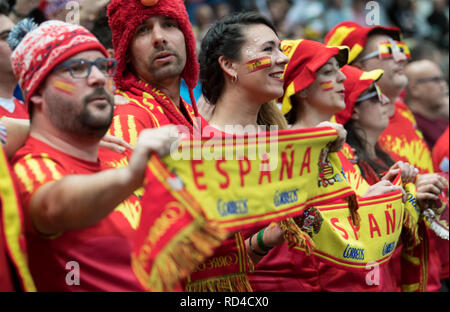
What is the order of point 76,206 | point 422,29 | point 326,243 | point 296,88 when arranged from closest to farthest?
1. point 76,206
2. point 326,243
3. point 296,88
4. point 422,29

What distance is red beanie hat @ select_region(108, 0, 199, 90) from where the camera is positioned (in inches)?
139

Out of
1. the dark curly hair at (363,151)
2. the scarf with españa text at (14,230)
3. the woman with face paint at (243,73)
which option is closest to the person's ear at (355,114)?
the dark curly hair at (363,151)

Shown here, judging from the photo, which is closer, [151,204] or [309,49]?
[151,204]

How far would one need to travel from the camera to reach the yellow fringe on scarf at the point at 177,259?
7.29 feet

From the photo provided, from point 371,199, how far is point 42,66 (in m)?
2.07

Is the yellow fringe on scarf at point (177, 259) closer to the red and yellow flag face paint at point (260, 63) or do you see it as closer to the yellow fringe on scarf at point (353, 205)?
the yellow fringe on scarf at point (353, 205)

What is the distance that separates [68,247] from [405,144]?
3730mm

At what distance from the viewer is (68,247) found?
7.92 feet

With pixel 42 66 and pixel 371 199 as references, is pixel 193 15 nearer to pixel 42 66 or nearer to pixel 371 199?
pixel 371 199

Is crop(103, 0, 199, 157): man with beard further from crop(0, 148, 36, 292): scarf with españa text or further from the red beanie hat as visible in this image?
crop(0, 148, 36, 292): scarf with españa text

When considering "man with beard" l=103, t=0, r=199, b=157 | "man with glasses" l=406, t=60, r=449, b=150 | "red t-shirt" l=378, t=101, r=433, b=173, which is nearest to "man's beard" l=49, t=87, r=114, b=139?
"man with beard" l=103, t=0, r=199, b=157

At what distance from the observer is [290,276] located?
398cm

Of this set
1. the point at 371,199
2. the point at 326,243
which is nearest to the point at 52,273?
the point at 326,243

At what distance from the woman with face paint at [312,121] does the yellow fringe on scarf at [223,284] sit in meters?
0.72
